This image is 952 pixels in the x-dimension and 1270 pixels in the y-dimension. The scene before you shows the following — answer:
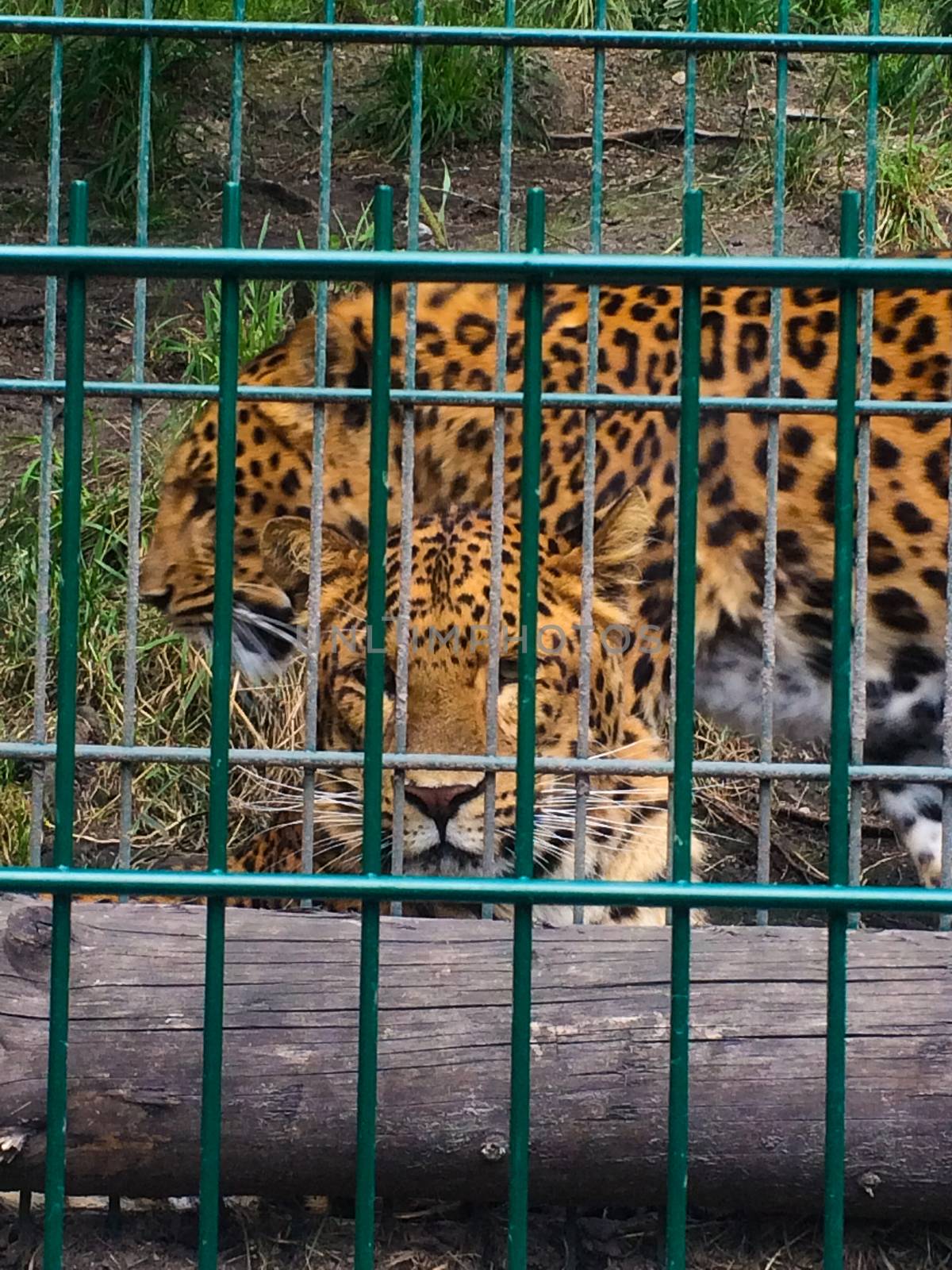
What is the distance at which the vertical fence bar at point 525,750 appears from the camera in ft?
7.32

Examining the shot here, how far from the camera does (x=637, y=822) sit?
4652mm

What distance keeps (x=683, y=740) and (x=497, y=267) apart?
560mm

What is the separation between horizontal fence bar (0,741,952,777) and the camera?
4.06 m

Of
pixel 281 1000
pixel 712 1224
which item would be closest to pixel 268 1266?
pixel 281 1000

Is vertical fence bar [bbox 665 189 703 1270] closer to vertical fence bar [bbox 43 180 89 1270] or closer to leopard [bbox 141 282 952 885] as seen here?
vertical fence bar [bbox 43 180 89 1270]

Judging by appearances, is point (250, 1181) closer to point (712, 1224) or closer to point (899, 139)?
point (712, 1224)

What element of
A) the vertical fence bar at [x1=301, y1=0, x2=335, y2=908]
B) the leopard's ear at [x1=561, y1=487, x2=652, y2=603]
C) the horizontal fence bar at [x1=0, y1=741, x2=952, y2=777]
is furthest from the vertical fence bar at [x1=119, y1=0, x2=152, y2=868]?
the leopard's ear at [x1=561, y1=487, x2=652, y2=603]

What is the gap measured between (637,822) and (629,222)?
4.27 metres

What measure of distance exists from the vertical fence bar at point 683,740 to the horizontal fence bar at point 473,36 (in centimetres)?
221

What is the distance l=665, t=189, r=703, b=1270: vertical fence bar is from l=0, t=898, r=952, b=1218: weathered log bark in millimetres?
1275

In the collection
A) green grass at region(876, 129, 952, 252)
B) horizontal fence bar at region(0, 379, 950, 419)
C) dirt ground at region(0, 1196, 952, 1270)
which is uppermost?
green grass at region(876, 129, 952, 252)

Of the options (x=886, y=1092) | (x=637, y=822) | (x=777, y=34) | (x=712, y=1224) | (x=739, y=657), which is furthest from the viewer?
(x=739, y=657)

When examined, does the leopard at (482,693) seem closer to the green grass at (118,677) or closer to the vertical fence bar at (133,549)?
the vertical fence bar at (133,549)

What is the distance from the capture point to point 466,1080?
11.6 feet
